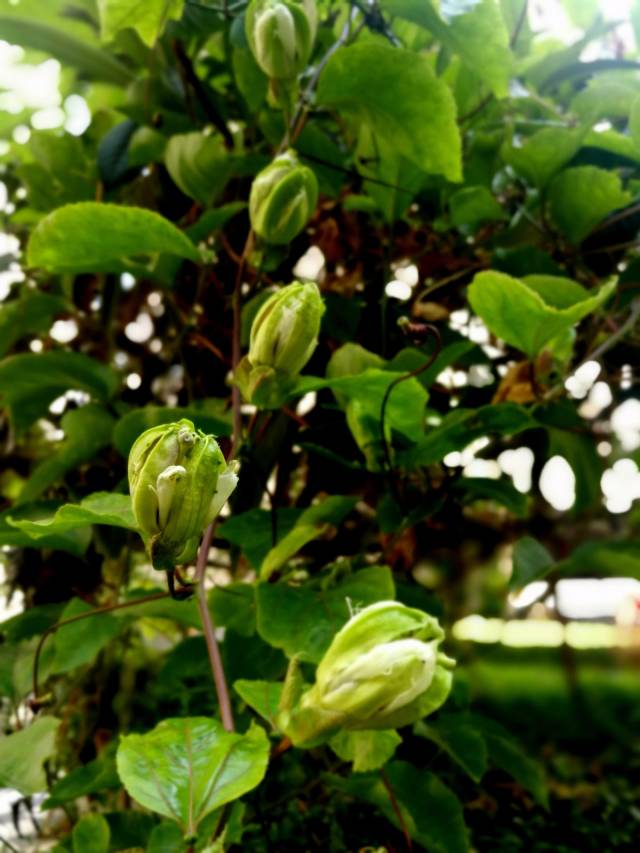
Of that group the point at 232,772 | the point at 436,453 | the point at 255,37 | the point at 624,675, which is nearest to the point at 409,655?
the point at 232,772

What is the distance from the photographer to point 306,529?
14.2 inches

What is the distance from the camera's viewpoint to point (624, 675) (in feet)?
8.34

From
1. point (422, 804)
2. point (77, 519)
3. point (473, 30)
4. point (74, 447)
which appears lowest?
point (422, 804)

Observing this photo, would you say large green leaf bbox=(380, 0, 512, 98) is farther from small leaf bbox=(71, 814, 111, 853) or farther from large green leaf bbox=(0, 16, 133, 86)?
small leaf bbox=(71, 814, 111, 853)

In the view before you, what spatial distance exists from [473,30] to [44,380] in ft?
1.04

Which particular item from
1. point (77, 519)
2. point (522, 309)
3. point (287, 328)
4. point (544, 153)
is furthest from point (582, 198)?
point (77, 519)

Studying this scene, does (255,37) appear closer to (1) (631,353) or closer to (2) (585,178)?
(2) (585,178)

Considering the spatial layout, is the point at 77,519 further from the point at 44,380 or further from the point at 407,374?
the point at 44,380

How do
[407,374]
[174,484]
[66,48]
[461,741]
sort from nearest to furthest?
[174,484], [407,374], [461,741], [66,48]

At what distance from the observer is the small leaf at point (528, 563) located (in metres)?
0.37

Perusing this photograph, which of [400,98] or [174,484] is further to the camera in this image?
[400,98]

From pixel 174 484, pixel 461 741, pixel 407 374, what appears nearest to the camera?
pixel 174 484

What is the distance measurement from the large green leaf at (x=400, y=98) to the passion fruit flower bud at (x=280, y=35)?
3 centimetres

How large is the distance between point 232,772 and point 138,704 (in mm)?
561
